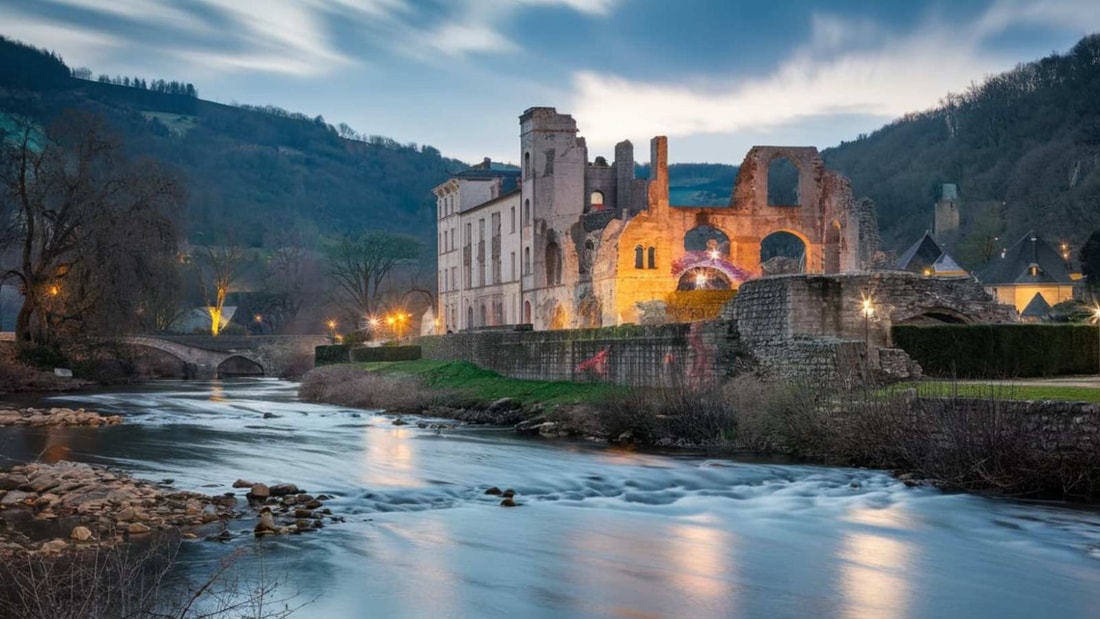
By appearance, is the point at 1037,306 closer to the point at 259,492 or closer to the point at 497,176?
the point at 497,176

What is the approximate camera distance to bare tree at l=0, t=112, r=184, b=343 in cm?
4572

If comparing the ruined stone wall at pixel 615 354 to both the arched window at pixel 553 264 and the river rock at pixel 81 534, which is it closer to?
the river rock at pixel 81 534

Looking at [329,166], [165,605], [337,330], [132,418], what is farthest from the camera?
[329,166]

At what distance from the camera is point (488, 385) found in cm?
3834

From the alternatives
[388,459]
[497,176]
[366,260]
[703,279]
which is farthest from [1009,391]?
[366,260]

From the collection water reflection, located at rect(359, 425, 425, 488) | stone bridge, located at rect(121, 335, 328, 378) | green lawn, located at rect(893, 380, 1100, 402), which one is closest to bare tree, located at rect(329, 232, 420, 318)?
stone bridge, located at rect(121, 335, 328, 378)

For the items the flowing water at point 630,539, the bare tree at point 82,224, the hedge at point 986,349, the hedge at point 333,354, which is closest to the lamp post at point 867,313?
the hedge at point 986,349

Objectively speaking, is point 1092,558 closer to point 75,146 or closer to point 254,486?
point 254,486

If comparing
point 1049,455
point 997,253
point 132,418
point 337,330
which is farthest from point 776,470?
point 337,330

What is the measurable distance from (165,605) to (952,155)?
10804cm

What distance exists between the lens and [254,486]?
1727cm

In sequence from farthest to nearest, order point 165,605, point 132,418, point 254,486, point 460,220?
point 460,220 < point 132,418 < point 254,486 < point 165,605

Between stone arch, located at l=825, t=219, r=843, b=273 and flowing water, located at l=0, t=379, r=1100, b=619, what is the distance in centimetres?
3199

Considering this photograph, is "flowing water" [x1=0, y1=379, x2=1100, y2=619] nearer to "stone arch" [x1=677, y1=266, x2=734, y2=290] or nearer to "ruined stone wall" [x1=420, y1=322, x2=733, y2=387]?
"ruined stone wall" [x1=420, y1=322, x2=733, y2=387]
